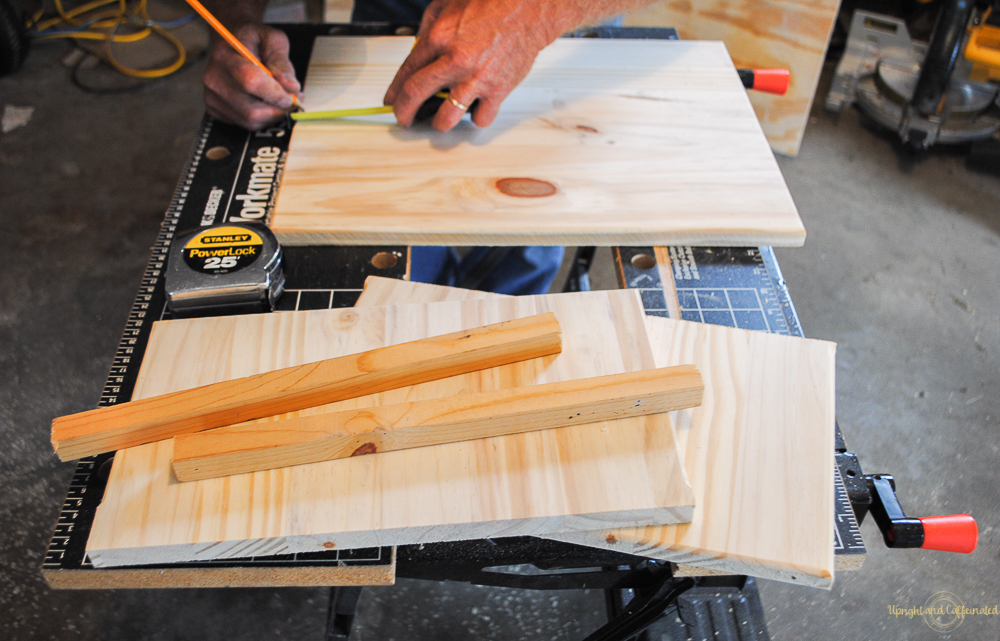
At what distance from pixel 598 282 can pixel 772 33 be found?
113cm

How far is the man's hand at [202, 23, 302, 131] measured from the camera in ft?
4.40

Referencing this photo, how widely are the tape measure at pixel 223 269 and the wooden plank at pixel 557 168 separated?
0.29 feet

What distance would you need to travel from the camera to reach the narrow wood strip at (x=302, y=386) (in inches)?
32.7

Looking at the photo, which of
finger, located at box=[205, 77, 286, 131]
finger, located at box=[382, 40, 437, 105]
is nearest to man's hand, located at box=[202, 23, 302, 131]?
finger, located at box=[205, 77, 286, 131]

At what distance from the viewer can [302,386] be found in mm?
856

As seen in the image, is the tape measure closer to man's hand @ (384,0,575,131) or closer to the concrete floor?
man's hand @ (384,0,575,131)

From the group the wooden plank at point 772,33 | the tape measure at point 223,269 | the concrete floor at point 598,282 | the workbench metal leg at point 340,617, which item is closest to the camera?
the tape measure at point 223,269

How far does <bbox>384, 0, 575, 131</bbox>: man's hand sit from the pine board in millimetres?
544

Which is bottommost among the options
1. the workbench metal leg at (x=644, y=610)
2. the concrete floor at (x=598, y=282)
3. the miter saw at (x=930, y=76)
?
the concrete floor at (x=598, y=282)

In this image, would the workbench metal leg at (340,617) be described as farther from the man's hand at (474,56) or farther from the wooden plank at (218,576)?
the man's hand at (474,56)

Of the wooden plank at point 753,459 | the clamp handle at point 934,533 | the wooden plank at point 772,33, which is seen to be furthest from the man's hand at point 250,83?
the wooden plank at point 772,33

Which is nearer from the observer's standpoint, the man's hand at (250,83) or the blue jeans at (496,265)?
the man's hand at (250,83)

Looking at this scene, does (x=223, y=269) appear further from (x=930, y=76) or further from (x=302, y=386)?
(x=930, y=76)

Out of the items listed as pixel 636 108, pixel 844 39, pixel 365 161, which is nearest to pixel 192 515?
pixel 365 161
